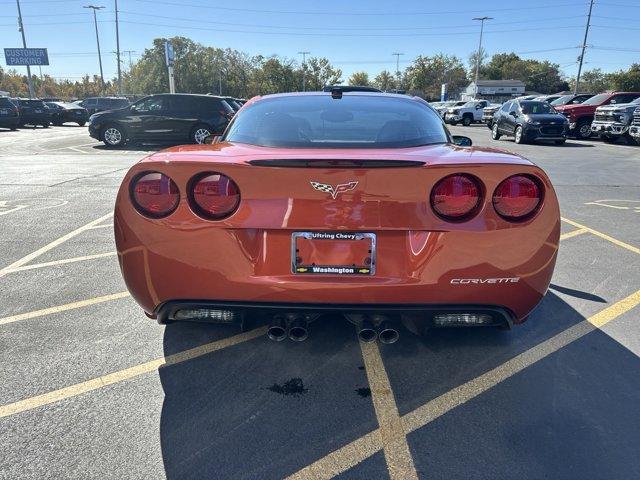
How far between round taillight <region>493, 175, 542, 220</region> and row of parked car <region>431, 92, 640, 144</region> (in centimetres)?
1767

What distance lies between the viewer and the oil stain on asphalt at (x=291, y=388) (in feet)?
8.23

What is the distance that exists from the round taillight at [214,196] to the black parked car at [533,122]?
18.4 m

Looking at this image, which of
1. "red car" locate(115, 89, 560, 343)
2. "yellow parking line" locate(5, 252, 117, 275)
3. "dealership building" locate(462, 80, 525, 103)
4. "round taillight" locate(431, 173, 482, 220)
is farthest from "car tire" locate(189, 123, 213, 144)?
"dealership building" locate(462, 80, 525, 103)

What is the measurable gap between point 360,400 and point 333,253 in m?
0.80

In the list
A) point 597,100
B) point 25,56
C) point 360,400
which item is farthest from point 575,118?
point 25,56

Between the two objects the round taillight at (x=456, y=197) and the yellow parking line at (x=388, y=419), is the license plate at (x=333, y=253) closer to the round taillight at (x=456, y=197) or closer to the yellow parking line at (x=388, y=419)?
the round taillight at (x=456, y=197)

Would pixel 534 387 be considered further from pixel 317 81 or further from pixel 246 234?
pixel 317 81

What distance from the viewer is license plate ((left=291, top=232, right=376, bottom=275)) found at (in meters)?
2.25

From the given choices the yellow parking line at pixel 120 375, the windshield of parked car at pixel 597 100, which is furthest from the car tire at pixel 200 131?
the windshield of parked car at pixel 597 100

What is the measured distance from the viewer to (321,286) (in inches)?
90.2

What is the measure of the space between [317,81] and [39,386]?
4142 inches

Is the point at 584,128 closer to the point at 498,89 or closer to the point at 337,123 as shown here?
the point at 337,123

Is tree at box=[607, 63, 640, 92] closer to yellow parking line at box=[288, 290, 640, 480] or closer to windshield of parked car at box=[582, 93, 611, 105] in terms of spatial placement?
windshield of parked car at box=[582, 93, 611, 105]

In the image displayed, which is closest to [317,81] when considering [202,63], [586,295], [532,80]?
[202,63]
